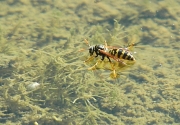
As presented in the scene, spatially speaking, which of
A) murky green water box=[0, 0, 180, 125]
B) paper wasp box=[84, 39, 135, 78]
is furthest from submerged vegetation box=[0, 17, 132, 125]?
paper wasp box=[84, 39, 135, 78]

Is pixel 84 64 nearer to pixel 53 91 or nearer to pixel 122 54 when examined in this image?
pixel 53 91

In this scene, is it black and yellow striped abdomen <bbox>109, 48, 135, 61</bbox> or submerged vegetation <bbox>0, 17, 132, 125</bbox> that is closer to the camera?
black and yellow striped abdomen <bbox>109, 48, 135, 61</bbox>

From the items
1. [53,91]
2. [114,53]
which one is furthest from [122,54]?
[53,91]

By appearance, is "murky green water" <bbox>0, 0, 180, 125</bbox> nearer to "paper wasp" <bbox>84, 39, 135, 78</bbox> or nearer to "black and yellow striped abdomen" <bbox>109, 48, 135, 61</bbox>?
"paper wasp" <bbox>84, 39, 135, 78</bbox>

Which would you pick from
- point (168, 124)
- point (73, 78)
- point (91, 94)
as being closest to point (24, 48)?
point (73, 78)

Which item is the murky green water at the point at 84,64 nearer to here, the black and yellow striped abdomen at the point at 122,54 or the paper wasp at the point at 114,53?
the paper wasp at the point at 114,53

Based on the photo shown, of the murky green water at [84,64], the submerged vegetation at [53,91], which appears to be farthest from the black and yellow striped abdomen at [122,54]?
the submerged vegetation at [53,91]

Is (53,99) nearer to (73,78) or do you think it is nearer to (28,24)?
(73,78)

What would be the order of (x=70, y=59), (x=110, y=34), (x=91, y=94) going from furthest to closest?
(x=110, y=34) → (x=70, y=59) → (x=91, y=94)
